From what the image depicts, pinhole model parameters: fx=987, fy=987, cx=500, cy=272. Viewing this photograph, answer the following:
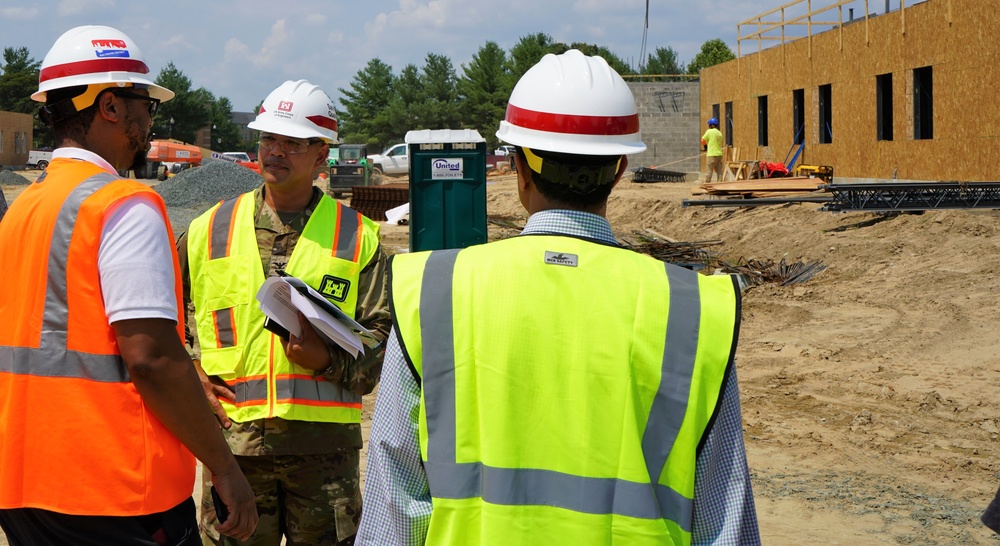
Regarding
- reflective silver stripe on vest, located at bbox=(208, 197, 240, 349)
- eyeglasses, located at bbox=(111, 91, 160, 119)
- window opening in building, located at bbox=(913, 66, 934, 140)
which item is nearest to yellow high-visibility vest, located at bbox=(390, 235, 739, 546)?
eyeglasses, located at bbox=(111, 91, 160, 119)

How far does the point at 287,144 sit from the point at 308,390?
93 centimetres

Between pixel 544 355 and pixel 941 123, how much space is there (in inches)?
848

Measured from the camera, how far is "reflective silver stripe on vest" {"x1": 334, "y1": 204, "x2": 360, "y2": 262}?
3.54m

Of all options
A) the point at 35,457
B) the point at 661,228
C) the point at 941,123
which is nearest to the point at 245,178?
the point at 661,228

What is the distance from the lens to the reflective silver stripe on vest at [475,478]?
1.79 m

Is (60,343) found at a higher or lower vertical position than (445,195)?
lower

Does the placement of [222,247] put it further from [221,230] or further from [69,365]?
[69,365]

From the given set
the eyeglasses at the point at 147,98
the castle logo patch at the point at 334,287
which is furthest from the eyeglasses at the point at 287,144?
the eyeglasses at the point at 147,98

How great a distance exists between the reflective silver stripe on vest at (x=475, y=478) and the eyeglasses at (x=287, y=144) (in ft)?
6.42

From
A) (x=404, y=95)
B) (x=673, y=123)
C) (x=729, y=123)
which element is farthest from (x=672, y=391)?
(x=404, y=95)

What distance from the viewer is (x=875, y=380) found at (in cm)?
948

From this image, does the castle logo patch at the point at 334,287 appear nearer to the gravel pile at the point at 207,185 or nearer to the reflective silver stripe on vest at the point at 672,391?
the reflective silver stripe on vest at the point at 672,391

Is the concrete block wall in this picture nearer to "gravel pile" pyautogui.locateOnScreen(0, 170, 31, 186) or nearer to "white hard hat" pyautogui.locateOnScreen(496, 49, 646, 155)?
"gravel pile" pyautogui.locateOnScreen(0, 170, 31, 186)

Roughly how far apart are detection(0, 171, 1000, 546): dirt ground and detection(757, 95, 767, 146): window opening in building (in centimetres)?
1444
